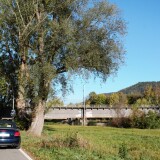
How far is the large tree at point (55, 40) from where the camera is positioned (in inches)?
1196

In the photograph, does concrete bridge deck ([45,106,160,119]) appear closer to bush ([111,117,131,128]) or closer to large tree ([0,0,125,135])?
bush ([111,117,131,128])

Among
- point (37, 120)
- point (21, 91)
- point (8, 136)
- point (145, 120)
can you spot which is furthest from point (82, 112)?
point (8, 136)

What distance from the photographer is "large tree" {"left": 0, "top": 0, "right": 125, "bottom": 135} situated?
30375mm

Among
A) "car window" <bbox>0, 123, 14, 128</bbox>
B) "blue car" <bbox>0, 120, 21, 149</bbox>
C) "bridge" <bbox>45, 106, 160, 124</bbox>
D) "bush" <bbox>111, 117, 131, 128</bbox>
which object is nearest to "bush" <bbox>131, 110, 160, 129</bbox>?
"bush" <bbox>111, 117, 131, 128</bbox>

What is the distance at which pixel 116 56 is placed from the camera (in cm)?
3262

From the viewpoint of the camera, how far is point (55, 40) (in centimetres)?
2992

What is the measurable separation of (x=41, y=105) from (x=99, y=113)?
67.9 m

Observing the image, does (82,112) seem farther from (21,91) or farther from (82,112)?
(21,91)

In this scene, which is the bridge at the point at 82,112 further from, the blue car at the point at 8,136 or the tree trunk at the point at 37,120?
the blue car at the point at 8,136

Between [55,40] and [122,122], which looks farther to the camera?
[122,122]

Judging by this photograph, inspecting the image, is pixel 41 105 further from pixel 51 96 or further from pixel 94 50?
pixel 94 50

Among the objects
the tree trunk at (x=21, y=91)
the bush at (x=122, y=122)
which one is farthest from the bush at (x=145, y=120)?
the tree trunk at (x=21, y=91)

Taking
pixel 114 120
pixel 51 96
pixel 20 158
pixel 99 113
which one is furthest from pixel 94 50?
pixel 99 113

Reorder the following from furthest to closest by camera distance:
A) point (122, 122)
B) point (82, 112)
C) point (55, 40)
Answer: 1. point (82, 112)
2. point (122, 122)
3. point (55, 40)
